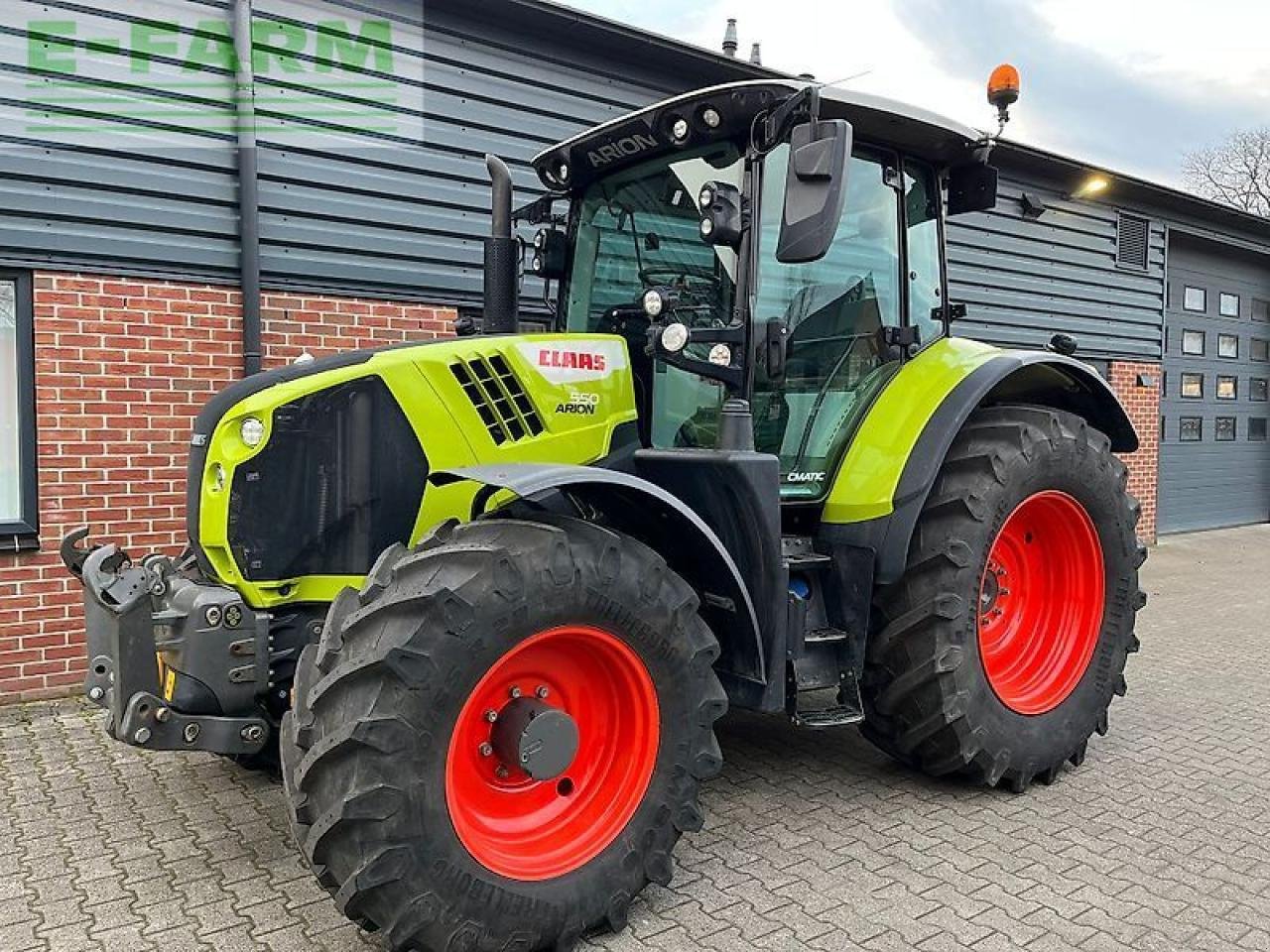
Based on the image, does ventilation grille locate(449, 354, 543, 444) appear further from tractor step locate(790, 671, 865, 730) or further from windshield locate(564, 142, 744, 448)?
tractor step locate(790, 671, 865, 730)

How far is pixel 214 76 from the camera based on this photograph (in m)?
5.38

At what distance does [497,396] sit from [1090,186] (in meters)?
9.33

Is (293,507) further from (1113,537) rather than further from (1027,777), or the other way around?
(1113,537)

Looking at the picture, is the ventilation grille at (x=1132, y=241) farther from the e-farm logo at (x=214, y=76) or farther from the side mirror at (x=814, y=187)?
the side mirror at (x=814, y=187)

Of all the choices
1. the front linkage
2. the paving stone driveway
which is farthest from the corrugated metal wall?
the front linkage

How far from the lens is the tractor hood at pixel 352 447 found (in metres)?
3.02

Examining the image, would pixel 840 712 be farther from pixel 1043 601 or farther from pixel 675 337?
pixel 675 337

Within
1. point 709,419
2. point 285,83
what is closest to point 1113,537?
point 709,419

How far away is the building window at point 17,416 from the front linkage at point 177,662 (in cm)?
241

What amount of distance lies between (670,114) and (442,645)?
2100 mm

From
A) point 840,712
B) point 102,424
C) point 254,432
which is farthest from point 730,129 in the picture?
point 102,424

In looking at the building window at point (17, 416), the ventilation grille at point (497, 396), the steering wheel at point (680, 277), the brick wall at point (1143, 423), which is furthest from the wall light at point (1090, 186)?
the building window at point (17, 416)

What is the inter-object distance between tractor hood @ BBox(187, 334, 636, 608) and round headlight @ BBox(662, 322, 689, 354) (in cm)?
34

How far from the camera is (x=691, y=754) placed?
2.91 metres
